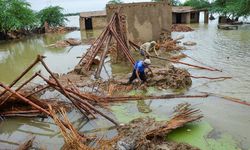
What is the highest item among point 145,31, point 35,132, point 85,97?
point 145,31

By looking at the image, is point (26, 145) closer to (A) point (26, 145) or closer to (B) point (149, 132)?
(A) point (26, 145)

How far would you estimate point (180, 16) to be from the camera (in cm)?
4116

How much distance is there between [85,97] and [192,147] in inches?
138

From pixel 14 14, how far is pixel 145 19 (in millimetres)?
16051

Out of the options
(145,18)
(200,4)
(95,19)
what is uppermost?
(200,4)

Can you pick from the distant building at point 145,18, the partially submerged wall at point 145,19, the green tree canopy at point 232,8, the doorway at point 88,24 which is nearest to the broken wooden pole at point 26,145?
the distant building at point 145,18

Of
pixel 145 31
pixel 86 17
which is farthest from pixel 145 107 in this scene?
pixel 86 17

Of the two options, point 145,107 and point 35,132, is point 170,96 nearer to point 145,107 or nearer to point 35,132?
point 145,107

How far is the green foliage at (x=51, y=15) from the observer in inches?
1571

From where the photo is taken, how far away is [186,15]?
1587 inches

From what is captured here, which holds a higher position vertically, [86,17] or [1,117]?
[86,17]

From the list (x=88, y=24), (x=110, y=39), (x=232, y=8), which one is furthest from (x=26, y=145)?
(x=88, y=24)

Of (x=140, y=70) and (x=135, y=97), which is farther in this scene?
(x=140, y=70)

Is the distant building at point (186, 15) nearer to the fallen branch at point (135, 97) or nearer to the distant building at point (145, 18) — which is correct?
the distant building at point (145, 18)
